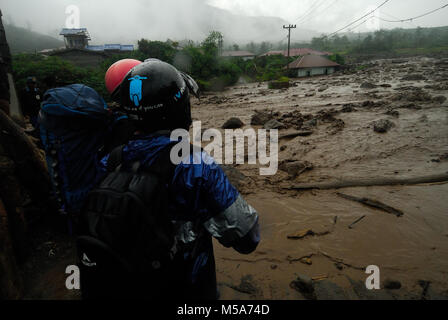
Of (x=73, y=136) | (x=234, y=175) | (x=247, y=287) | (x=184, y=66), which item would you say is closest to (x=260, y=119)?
(x=234, y=175)

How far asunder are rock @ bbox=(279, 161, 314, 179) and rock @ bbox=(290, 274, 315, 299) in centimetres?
304

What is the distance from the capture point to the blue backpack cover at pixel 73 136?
1.84 metres

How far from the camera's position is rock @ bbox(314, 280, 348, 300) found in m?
2.55

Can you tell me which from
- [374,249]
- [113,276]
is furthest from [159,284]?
[374,249]

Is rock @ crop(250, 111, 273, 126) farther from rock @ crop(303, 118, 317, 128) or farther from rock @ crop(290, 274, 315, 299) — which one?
rock @ crop(290, 274, 315, 299)

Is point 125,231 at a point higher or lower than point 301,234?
higher

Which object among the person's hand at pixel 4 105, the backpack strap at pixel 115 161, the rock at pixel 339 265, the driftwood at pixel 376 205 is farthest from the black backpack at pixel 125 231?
the driftwood at pixel 376 205

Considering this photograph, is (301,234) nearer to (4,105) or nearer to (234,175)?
(234,175)

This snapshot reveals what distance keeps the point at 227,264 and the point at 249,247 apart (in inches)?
80.1

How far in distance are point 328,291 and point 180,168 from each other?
2.40 meters

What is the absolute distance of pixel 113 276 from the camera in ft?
3.56

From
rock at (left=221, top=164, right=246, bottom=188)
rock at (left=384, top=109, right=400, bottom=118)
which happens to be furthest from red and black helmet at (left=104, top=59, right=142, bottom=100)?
rock at (left=384, top=109, right=400, bottom=118)

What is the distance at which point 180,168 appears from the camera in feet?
3.95
